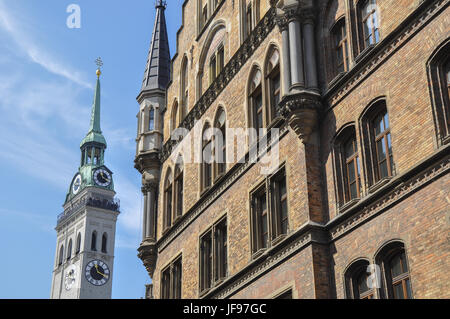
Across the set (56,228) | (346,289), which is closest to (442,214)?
(346,289)

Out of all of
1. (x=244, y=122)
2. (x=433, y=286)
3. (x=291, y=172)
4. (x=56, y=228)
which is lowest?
(x=433, y=286)

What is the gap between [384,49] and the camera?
70.7 ft

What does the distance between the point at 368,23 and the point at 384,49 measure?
179cm

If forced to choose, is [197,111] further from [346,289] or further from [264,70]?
[346,289]

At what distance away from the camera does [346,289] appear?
2144 centimetres

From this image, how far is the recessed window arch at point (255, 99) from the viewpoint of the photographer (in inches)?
1108

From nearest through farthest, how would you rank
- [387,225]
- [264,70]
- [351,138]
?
[387,225], [351,138], [264,70]

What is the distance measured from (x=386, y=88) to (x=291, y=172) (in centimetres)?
458

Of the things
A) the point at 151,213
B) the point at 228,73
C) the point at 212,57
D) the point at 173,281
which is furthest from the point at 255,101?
the point at 151,213

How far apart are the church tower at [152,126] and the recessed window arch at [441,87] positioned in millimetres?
19248

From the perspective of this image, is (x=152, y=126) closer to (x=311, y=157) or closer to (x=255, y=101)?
(x=255, y=101)

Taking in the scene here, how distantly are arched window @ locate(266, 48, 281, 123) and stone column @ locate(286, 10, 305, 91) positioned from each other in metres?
1.71

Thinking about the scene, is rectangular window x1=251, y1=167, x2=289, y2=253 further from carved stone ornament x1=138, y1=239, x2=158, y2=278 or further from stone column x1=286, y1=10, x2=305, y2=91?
carved stone ornament x1=138, y1=239, x2=158, y2=278

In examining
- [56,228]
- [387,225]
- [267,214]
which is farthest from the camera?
[56,228]
